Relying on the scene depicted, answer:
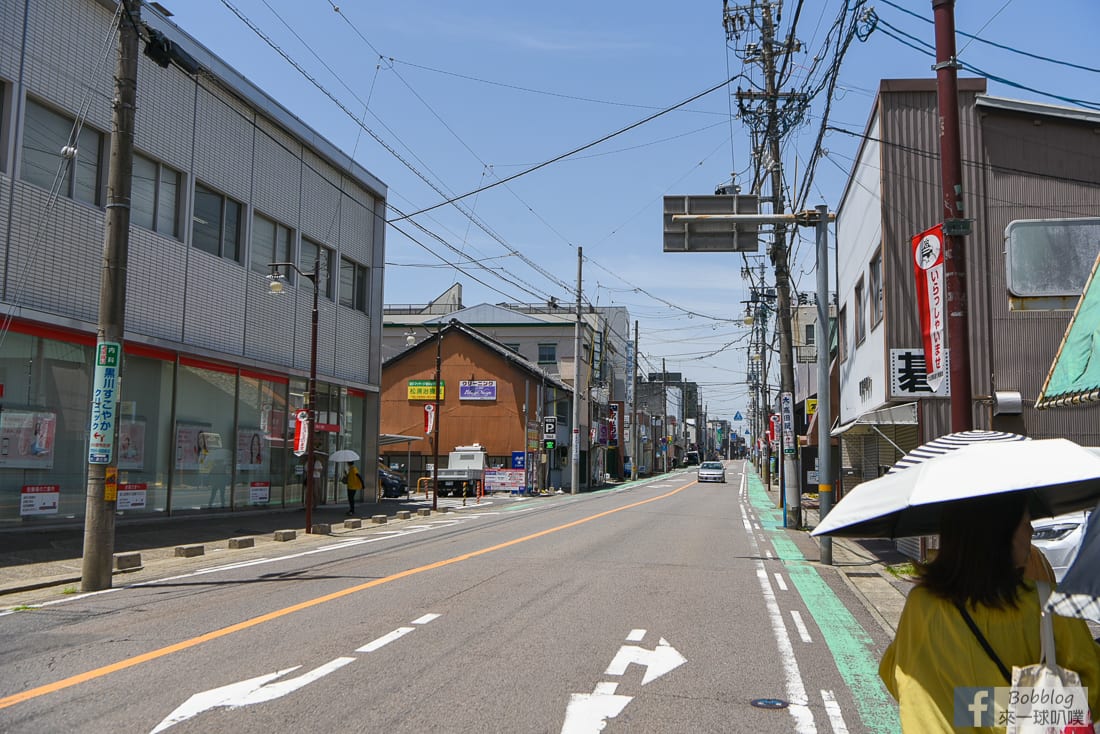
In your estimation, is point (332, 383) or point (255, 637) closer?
point (255, 637)

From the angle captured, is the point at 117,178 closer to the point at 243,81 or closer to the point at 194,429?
the point at 194,429

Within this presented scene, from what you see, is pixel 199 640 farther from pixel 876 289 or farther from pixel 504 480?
pixel 504 480

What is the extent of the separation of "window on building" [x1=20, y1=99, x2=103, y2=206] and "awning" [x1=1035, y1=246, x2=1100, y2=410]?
658 inches

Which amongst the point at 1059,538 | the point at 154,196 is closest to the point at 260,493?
the point at 154,196

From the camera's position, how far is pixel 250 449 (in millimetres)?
24469

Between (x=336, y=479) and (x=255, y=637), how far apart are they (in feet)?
73.6

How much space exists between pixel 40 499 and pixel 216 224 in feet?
29.9

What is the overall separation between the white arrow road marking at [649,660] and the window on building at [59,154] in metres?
14.8

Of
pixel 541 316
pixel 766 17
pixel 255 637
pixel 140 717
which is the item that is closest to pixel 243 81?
pixel 766 17

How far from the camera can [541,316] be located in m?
68.8

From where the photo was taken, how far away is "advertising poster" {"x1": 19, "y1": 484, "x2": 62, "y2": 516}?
16297mm

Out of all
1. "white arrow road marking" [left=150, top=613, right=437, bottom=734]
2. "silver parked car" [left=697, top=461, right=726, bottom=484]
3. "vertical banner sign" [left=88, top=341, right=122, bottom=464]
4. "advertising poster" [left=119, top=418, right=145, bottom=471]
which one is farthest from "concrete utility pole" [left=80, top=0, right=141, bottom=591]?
"silver parked car" [left=697, top=461, right=726, bottom=484]

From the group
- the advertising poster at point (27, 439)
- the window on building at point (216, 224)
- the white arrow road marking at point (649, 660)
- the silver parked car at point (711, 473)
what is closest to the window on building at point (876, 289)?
the white arrow road marking at point (649, 660)

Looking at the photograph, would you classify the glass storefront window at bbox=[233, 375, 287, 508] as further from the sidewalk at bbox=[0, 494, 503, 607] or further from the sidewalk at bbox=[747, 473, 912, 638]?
the sidewalk at bbox=[747, 473, 912, 638]
